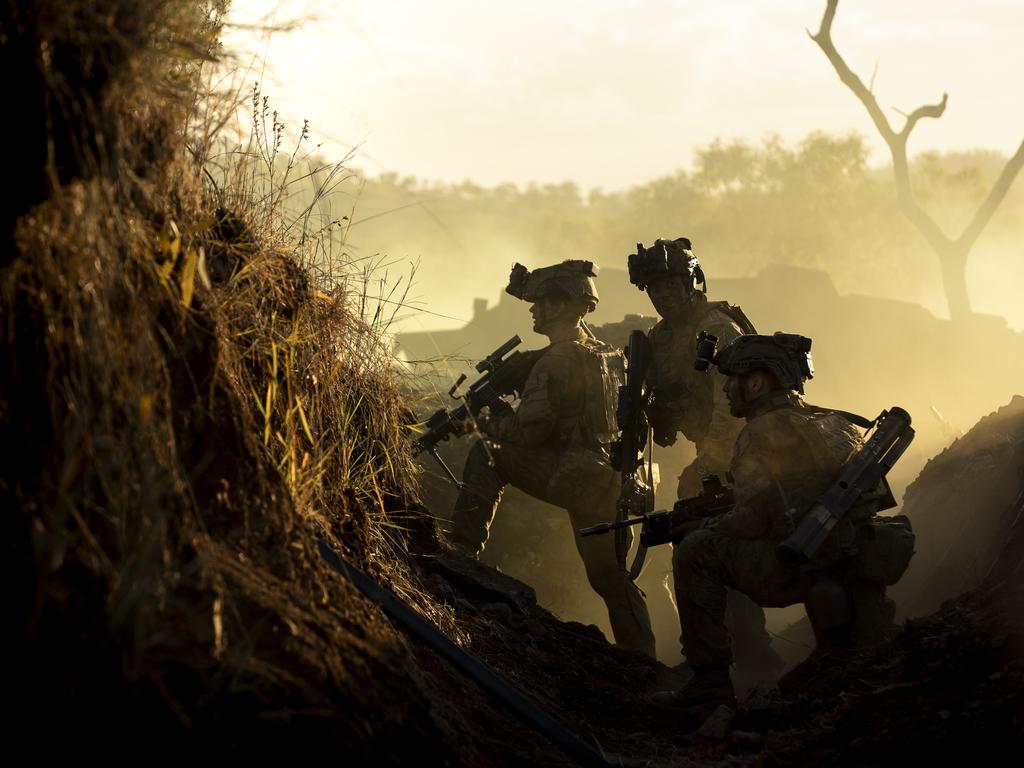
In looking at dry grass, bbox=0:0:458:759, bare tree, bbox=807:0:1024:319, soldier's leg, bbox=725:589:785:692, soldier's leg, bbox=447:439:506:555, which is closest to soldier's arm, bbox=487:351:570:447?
soldier's leg, bbox=447:439:506:555

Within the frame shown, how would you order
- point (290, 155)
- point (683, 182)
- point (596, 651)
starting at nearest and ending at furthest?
point (290, 155) < point (596, 651) < point (683, 182)

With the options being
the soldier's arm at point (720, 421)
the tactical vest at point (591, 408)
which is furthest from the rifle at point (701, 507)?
the tactical vest at point (591, 408)

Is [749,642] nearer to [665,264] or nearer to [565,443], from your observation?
[565,443]

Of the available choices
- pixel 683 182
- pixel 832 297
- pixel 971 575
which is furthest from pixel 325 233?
pixel 683 182

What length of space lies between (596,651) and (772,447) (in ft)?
6.30

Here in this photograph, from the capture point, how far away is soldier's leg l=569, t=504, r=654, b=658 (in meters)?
7.72

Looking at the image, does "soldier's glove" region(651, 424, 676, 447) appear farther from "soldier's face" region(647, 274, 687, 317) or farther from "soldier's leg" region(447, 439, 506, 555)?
Result: "soldier's leg" region(447, 439, 506, 555)

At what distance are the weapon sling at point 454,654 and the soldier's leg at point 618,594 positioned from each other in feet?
14.2

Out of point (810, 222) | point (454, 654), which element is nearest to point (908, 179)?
point (810, 222)

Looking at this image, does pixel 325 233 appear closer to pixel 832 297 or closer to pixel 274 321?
pixel 274 321

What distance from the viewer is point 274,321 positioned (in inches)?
152

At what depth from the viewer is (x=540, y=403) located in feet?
26.6

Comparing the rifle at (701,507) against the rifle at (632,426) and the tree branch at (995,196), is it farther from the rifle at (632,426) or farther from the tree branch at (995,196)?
the tree branch at (995,196)

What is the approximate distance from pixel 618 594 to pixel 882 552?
244 centimetres
